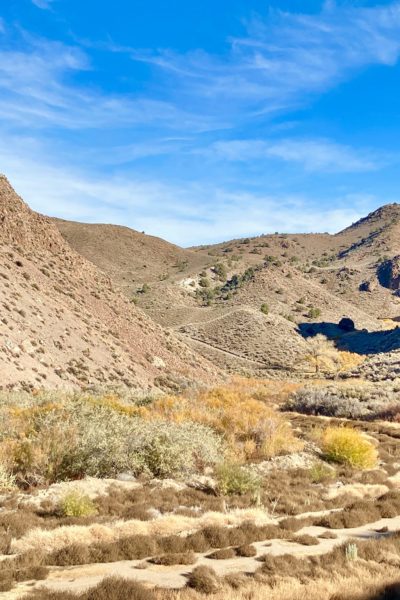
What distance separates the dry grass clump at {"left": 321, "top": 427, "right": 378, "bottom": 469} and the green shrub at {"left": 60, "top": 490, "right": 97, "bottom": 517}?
9.42 m

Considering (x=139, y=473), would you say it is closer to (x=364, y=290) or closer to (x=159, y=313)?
(x=159, y=313)

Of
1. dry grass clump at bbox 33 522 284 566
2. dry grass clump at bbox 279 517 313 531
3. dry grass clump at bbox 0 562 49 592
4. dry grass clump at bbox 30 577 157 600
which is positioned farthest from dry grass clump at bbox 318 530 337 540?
→ dry grass clump at bbox 0 562 49 592

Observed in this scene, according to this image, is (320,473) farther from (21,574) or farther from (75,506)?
(21,574)

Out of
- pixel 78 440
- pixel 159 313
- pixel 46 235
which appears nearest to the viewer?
pixel 78 440

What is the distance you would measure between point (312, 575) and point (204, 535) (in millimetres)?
2343

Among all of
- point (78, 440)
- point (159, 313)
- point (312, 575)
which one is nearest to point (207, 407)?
point (78, 440)

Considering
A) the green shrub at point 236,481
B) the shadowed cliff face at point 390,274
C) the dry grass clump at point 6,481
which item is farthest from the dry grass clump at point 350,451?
the shadowed cliff face at point 390,274

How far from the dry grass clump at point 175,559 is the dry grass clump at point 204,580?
0.51m

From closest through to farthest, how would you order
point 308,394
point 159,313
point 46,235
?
point 308,394 < point 46,235 < point 159,313

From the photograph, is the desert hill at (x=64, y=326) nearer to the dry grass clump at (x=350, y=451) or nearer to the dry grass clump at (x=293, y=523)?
the dry grass clump at (x=350, y=451)

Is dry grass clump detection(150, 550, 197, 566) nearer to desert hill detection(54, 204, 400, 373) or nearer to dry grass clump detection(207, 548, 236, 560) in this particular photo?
dry grass clump detection(207, 548, 236, 560)

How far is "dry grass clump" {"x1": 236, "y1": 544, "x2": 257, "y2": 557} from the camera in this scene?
8.47m

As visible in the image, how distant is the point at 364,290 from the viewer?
115 meters

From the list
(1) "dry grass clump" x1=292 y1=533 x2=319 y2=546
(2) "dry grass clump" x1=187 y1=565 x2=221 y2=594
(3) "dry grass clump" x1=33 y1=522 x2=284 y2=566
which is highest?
(2) "dry grass clump" x1=187 y1=565 x2=221 y2=594
